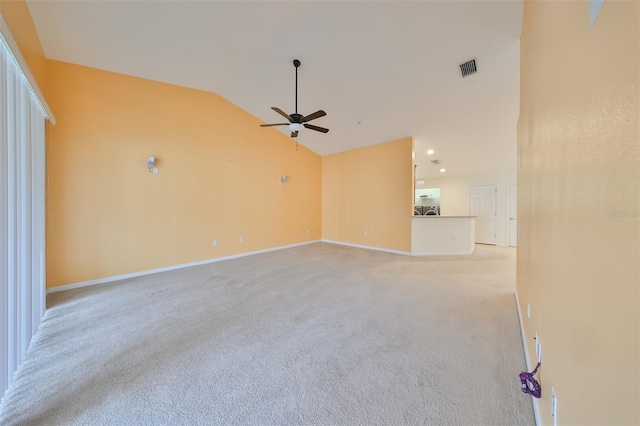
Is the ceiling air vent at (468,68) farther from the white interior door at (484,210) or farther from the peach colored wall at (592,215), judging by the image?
the white interior door at (484,210)

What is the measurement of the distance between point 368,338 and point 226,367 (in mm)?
1230

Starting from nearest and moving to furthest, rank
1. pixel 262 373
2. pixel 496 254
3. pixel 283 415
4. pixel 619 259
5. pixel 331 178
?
1. pixel 619 259
2. pixel 283 415
3. pixel 262 373
4. pixel 496 254
5. pixel 331 178

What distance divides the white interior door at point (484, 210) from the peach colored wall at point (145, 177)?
21.6 feet

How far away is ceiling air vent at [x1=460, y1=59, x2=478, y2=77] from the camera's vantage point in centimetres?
311

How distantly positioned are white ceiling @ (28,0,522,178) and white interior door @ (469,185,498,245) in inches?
98.8

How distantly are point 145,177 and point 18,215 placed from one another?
96.4 inches

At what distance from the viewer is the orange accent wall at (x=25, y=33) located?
2.00 metres

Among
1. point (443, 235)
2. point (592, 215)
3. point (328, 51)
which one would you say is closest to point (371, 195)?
point (443, 235)

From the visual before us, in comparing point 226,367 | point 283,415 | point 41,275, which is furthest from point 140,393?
point 41,275

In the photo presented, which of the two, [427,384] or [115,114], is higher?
[115,114]

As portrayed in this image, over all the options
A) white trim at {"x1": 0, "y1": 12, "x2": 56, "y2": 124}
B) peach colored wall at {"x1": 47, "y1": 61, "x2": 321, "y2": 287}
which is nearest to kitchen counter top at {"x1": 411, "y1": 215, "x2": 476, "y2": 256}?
peach colored wall at {"x1": 47, "y1": 61, "x2": 321, "y2": 287}

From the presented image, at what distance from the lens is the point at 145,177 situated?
159 inches

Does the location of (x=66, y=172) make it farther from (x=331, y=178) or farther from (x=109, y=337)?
(x=331, y=178)

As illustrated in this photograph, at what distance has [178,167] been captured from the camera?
440 cm
